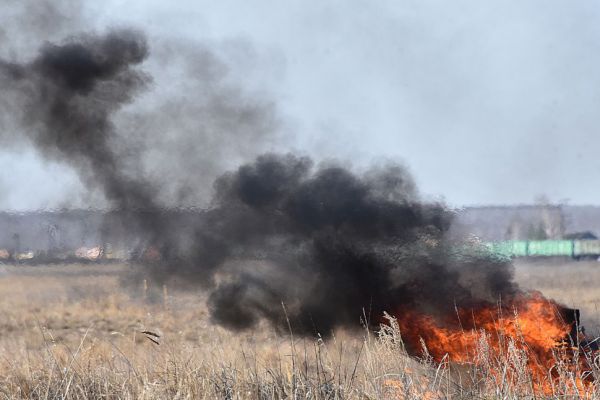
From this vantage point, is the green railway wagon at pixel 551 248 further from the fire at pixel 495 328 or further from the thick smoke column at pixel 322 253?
the fire at pixel 495 328

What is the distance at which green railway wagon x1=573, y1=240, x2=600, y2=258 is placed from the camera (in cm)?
3430

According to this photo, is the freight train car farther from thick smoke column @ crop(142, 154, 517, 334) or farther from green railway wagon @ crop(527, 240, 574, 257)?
thick smoke column @ crop(142, 154, 517, 334)

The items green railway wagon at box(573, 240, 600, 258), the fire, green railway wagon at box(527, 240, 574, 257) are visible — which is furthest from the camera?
green railway wagon at box(573, 240, 600, 258)

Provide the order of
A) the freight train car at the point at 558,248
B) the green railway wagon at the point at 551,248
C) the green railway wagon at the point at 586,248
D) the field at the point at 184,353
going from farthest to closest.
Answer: the green railway wagon at the point at 586,248 < the green railway wagon at the point at 551,248 < the freight train car at the point at 558,248 < the field at the point at 184,353

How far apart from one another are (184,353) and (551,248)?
27823mm

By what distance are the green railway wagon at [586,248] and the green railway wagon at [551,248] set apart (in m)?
0.33

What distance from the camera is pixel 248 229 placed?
14953mm

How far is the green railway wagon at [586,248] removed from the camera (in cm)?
3430

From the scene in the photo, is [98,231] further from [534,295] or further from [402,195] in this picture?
[534,295]

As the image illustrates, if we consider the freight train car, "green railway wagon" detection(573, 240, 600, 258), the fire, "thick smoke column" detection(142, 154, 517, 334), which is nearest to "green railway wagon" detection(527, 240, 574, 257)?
the freight train car

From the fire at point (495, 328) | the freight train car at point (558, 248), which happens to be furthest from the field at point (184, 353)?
the freight train car at point (558, 248)

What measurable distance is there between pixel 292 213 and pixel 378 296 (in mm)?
2735

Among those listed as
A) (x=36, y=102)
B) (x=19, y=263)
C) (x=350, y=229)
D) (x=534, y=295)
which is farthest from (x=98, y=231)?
(x=534, y=295)

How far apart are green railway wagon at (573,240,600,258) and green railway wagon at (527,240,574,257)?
1.07 ft
